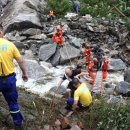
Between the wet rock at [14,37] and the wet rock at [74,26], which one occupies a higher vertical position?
the wet rock at [74,26]

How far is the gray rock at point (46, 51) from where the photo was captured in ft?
53.3

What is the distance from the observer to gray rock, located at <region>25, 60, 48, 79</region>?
14.4 metres

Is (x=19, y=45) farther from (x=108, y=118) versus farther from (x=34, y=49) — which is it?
(x=108, y=118)

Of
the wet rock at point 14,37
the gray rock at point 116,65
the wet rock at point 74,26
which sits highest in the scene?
the wet rock at point 74,26

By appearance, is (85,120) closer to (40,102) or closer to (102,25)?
(40,102)

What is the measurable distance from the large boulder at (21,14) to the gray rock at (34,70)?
17.3 ft

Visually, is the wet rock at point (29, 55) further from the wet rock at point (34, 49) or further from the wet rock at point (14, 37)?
the wet rock at point (14, 37)

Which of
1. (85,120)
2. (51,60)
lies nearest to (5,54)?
(85,120)

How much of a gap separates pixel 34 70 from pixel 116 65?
3431 mm

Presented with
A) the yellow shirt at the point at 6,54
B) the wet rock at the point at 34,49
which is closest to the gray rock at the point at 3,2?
the wet rock at the point at 34,49

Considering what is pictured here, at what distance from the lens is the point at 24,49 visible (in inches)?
683

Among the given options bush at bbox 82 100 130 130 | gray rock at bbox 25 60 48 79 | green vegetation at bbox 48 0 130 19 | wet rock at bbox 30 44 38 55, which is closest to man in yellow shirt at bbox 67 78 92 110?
bush at bbox 82 100 130 130

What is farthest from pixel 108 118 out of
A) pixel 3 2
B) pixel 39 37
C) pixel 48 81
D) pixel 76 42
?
pixel 3 2

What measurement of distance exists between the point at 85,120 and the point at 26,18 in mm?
12762
